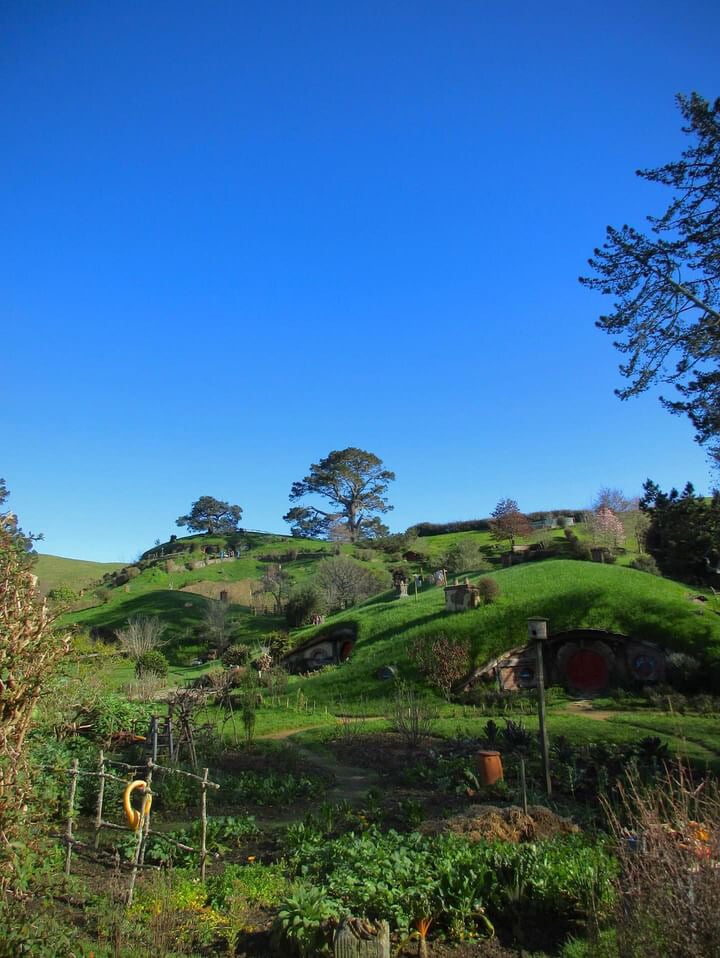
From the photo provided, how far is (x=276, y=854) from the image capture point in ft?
27.6

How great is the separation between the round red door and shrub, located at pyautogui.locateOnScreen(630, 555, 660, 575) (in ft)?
48.9

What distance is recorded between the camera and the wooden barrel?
11.6m

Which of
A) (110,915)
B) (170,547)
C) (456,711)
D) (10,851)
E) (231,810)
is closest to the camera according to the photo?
(10,851)

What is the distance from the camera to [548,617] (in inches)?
1082

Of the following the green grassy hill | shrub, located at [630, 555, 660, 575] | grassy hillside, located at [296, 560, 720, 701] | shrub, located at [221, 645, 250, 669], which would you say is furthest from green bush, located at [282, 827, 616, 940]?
shrub, located at [630, 555, 660, 575]

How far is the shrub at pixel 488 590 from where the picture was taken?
30375 millimetres

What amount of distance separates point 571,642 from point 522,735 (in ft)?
38.5

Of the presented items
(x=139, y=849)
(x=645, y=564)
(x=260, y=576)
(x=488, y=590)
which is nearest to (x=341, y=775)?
(x=139, y=849)

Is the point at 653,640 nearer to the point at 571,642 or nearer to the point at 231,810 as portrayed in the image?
the point at 571,642

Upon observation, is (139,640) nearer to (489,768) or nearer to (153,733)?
(153,733)

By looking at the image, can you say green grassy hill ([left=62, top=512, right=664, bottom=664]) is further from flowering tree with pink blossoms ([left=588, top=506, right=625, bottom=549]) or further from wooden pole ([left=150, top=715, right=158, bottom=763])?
wooden pole ([left=150, top=715, right=158, bottom=763])

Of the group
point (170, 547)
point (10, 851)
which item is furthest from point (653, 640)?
point (170, 547)

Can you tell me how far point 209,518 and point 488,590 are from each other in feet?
232

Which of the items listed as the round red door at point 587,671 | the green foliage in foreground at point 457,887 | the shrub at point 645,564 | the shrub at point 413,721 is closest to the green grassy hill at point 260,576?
the shrub at point 645,564
